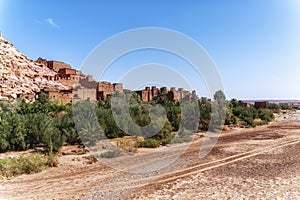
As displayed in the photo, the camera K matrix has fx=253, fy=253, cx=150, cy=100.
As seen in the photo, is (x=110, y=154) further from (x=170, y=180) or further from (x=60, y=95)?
(x=60, y=95)

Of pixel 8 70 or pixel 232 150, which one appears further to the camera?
pixel 8 70

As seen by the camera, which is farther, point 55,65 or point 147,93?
→ point 55,65

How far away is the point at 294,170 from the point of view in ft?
27.1

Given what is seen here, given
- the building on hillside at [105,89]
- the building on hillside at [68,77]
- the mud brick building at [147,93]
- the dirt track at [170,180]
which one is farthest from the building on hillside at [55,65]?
the dirt track at [170,180]

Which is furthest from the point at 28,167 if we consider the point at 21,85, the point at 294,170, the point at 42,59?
the point at 42,59

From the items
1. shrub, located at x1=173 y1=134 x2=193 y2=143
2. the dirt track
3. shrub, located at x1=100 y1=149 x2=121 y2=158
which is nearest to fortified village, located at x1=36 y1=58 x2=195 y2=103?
shrub, located at x1=173 y1=134 x2=193 y2=143

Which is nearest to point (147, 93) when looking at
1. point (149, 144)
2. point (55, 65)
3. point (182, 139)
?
point (55, 65)

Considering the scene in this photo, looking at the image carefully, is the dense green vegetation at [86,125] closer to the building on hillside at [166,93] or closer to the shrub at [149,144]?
the shrub at [149,144]

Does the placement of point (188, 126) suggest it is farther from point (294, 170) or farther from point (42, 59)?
point (42, 59)

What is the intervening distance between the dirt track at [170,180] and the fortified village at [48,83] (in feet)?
94.0

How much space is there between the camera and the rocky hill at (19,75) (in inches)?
1718

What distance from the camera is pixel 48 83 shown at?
159 ft

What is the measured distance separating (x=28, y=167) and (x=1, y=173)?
→ 0.81 meters

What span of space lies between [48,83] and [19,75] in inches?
239
